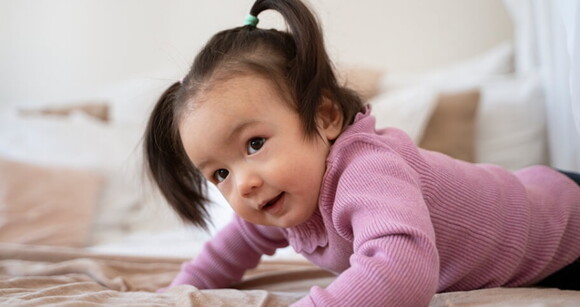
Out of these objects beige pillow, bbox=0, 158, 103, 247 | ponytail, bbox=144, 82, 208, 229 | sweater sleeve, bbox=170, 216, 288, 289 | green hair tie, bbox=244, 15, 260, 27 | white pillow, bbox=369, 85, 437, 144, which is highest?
green hair tie, bbox=244, 15, 260, 27

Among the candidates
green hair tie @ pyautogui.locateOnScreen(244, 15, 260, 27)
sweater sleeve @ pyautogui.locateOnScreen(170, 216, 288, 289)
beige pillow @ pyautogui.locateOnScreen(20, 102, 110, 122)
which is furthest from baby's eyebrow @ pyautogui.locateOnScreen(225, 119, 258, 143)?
beige pillow @ pyautogui.locateOnScreen(20, 102, 110, 122)

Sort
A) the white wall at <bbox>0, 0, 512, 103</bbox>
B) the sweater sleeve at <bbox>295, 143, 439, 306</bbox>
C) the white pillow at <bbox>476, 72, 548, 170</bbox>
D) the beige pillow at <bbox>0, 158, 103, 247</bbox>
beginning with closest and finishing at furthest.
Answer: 1. the sweater sleeve at <bbox>295, 143, 439, 306</bbox>
2. the beige pillow at <bbox>0, 158, 103, 247</bbox>
3. the white pillow at <bbox>476, 72, 548, 170</bbox>
4. the white wall at <bbox>0, 0, 512, 103</bbox>

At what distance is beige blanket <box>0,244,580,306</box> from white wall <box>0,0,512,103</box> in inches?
48.2

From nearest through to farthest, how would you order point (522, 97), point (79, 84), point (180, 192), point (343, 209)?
point (343, 209)
point (180, 192)
point (522, 97)
point (79, 84)

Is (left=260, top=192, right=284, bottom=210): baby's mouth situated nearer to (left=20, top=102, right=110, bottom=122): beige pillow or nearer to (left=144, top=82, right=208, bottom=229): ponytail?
(left=144, top=82, right=208, bottom=229): ponytail

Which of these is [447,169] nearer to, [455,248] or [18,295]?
[455,248]

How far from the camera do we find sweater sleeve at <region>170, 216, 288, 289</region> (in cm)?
114

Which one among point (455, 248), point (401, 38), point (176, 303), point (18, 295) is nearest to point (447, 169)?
point (455, 248)

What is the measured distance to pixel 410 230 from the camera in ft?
2.30

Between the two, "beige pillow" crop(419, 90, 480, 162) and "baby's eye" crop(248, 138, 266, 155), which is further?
"beige pillow" crop(419, 90, 480, 162)

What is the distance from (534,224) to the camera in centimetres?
97

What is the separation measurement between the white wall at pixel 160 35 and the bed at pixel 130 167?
0.48 ft

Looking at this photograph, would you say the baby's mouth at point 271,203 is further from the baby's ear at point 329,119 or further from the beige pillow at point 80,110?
the beige pillow at point 80,110

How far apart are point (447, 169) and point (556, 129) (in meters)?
0.88
